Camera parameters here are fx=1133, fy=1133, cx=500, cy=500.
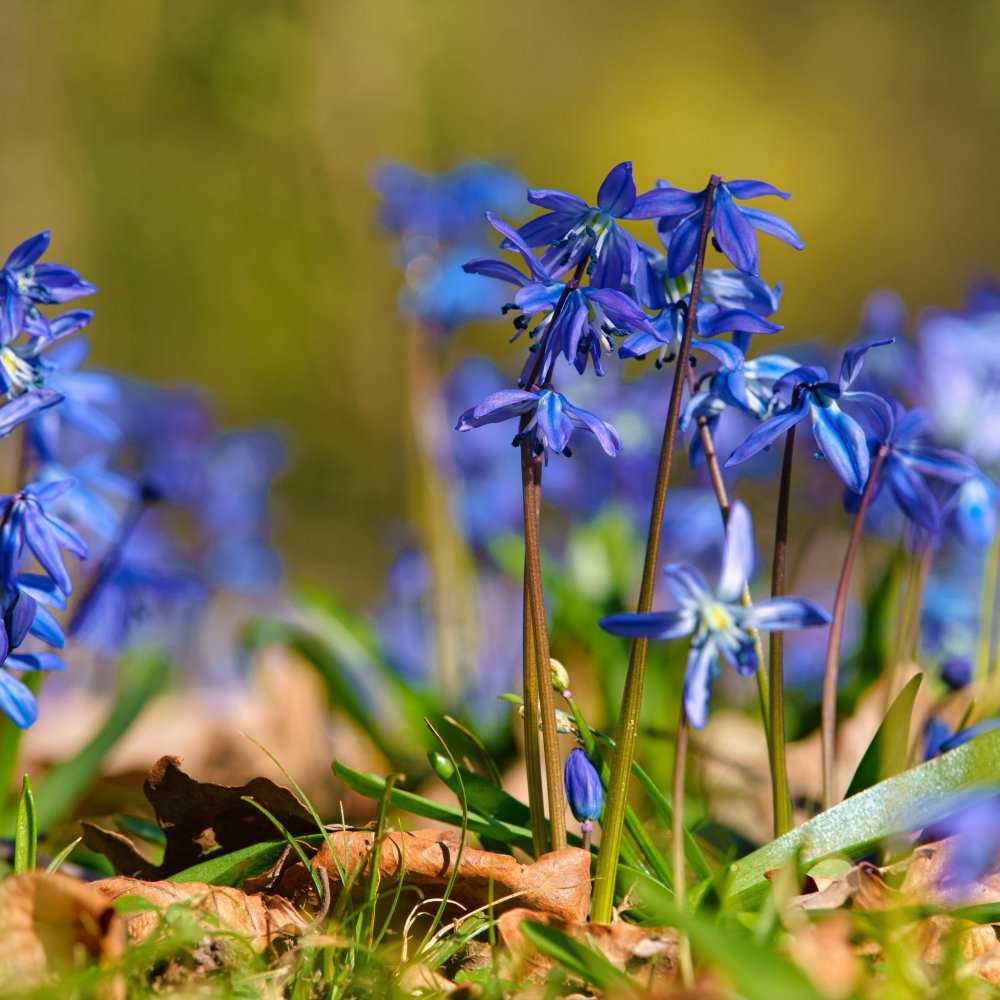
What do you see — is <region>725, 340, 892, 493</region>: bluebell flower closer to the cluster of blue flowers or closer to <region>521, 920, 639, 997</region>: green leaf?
<region>521, 920, 639, 997</region>: green leaf

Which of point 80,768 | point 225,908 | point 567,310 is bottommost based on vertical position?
point 80,768

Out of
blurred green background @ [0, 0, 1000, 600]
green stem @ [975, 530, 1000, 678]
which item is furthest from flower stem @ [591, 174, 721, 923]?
blurred green background @ [0, 0, 1000, 600]

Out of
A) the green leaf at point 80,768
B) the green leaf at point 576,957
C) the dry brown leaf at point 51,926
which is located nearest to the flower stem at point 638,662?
the green leaf at point 576,957

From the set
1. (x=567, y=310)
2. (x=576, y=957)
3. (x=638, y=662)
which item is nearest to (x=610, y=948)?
(x=576, y=957)

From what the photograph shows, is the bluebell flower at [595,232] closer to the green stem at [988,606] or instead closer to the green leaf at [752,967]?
the green leaf at [752,967]

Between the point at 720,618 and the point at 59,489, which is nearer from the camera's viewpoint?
the point at 720,618

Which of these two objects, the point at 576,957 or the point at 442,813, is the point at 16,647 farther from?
the point at 576,957
